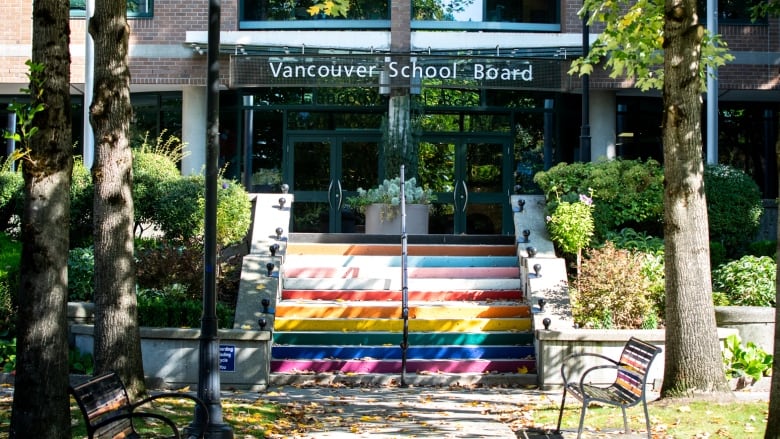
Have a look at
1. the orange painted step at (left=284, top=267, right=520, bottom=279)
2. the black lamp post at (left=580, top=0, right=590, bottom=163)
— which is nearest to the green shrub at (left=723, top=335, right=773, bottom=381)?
the orange painted step at (left=284, top=267, right=520, bottom=279)

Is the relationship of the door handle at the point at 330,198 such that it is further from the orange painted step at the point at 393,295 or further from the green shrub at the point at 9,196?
the orange painted step at the point at 393,295

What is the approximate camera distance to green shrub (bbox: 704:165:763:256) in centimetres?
1691

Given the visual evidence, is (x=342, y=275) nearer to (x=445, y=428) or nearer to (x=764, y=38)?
(x=445, y=428)

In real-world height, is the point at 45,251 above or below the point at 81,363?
above

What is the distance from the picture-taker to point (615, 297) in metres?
13.7

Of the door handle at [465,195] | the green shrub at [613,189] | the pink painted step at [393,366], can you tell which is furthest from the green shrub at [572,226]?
the door handle at [465,195]

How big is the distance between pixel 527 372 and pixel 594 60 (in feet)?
16.0

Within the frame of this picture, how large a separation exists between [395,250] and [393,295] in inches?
→ 68.7

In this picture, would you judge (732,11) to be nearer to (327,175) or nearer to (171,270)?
(327,175)

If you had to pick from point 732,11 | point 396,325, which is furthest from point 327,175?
point 732,11

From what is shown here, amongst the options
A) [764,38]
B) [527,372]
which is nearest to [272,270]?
[527,372]

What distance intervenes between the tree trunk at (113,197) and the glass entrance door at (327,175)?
1285 centimetres

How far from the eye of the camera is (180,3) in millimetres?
23031

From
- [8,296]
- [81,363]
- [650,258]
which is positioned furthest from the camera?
[650,258]
